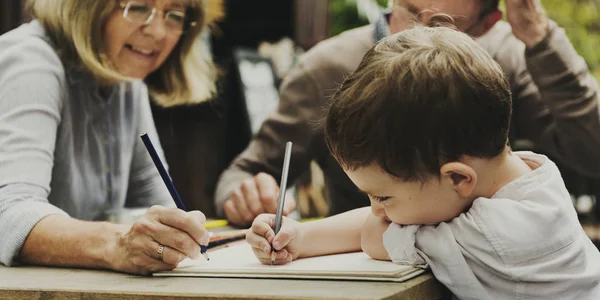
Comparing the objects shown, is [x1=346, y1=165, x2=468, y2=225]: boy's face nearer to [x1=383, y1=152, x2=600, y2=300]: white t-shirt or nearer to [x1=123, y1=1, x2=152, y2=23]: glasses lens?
[x1=383, y1=152, x2=600, y2=300]: white t-shirt

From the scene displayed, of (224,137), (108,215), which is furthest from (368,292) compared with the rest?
(224,137)

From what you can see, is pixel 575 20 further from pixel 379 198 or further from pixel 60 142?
pixel 60 142

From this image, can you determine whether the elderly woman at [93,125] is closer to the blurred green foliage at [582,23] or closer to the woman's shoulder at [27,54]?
the woman's shoulder at [27,54]

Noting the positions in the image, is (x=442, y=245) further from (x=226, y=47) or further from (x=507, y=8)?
(x=226, y=47)

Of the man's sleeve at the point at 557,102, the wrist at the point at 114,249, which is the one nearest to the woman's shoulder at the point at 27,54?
the wrist at the point at 114,249

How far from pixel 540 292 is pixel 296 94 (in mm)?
989

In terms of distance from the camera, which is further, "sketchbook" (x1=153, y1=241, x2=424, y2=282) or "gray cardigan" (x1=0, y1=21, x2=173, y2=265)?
"gray cardigan" (x1=0, y1=21, x2=173, y2=265)

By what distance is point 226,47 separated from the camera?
3062 mm

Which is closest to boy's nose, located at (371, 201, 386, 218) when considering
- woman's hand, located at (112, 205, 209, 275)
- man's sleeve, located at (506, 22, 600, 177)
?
woman's hand, located at (112, 205, 209, 275)

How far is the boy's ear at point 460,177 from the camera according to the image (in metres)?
0.86

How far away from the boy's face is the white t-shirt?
2 centimetres

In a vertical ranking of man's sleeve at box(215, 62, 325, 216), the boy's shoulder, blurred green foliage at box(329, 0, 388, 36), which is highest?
the boy's shoulder

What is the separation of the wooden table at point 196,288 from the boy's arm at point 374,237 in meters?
0.09

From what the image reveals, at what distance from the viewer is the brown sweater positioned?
4.58 ft
